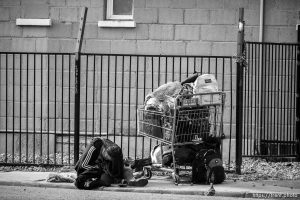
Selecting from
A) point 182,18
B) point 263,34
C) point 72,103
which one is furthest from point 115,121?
point 263,34

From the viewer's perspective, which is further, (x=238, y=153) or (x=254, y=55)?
(x=254, y=55)

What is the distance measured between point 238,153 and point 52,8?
4.24m

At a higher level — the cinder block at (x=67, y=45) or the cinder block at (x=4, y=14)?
the cinder block at (x=4, y=14)

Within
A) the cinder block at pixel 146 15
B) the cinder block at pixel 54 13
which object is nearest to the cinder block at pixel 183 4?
the cinder block at pixel 146 15

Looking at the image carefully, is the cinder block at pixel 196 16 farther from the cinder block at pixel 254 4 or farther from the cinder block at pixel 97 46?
the cinder block at pixel 97 46

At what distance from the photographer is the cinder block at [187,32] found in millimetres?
12117

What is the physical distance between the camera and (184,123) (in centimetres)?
899

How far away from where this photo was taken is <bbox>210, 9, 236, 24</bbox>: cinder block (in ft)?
39.5

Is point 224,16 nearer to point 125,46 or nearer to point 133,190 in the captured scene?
point 125,46

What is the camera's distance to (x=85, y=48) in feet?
40.5

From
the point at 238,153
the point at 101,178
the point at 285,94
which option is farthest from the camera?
the point at 285,94

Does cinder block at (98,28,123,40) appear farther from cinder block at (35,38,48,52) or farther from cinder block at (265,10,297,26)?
cinder block at (265,10,297,26)

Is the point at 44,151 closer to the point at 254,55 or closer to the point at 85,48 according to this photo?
the point at 85,48

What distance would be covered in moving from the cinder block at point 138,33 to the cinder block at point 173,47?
32 cm
